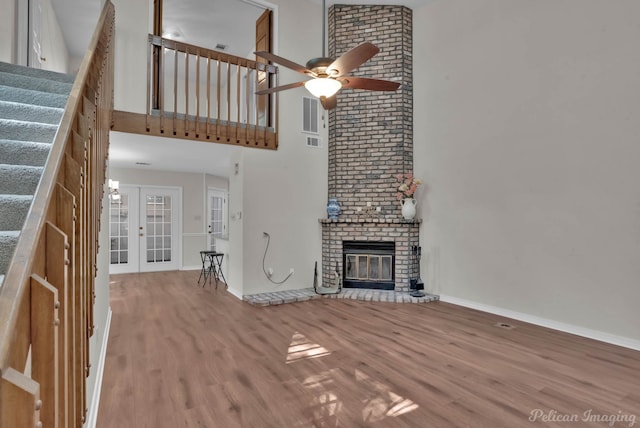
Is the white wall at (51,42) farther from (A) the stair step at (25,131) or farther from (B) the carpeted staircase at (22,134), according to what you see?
(A) the stair step at (25,131)

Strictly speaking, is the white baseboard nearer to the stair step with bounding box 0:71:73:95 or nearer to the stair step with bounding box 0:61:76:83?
the stair step with bounding box 0:71:73:95

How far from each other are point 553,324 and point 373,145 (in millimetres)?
3342

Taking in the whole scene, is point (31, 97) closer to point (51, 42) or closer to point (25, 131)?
point (25, 131)

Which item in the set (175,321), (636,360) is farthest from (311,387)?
(636,360)

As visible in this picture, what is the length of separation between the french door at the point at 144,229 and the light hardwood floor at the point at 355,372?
3.60m

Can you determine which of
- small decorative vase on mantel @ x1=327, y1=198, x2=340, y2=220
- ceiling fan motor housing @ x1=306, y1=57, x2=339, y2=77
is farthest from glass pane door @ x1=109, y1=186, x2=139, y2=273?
ceiling fan motor housing @ x1=306, y1=57, x2=339, y2=77

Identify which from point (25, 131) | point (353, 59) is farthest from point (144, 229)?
point (353, 59)

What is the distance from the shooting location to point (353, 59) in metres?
2.69

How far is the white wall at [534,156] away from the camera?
3.39 meters

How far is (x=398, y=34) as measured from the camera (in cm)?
544

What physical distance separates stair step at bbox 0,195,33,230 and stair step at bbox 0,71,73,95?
1.69 m

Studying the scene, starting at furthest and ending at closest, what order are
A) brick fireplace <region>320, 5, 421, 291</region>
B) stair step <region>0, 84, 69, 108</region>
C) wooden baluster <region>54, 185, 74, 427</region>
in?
brick fireplace <region>320, 5, 421, 291</region>, stair step <region>0, 84, 69, 108</region>, wooden baluster <region>54, 185, 74, 427</region>

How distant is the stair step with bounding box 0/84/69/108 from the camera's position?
245 centimetres

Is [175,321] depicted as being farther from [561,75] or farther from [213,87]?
[213,87]
